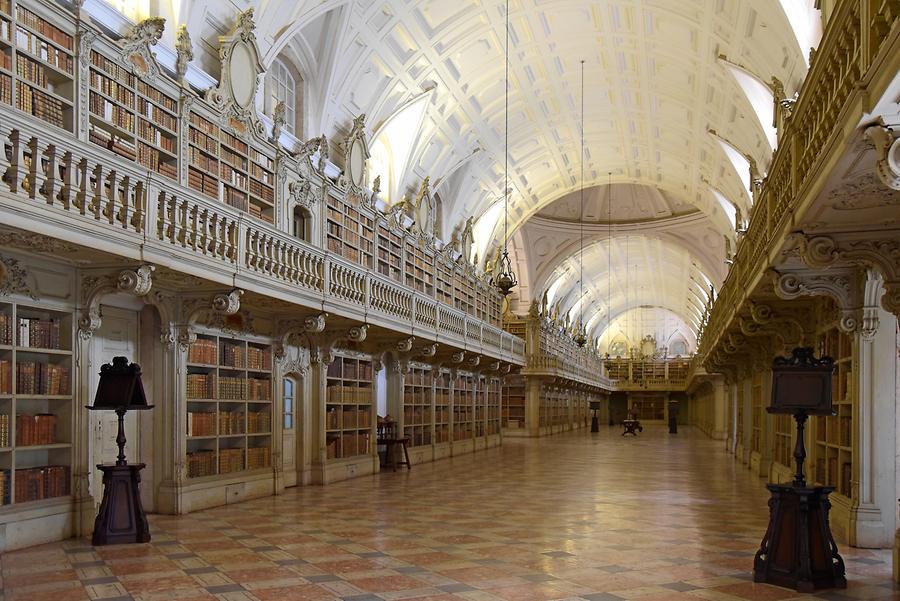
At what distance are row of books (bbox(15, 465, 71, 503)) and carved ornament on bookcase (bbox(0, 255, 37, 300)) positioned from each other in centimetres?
180

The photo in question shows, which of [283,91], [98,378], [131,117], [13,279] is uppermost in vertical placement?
[283,91]

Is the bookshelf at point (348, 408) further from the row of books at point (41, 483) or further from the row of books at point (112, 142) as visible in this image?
the row of books at point (112, 142)

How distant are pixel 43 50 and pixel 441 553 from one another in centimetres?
641

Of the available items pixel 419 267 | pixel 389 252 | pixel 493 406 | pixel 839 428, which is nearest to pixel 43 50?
pixel 839 428

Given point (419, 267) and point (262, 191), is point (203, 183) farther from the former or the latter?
point (419, 267)

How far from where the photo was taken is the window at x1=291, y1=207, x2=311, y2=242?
14.7m

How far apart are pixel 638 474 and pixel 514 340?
1102 centimetres

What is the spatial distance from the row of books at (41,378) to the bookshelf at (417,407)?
11.4 m

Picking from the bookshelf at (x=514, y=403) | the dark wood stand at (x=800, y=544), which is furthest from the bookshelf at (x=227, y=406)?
the bookshelf at (x=514, y=403)

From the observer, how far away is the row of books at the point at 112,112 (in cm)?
931

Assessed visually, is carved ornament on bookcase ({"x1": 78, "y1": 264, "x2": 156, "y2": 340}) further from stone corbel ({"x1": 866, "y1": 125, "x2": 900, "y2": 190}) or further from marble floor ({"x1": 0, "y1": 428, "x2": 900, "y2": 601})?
stone corbel ({"x1": 866, "y1": 125, "x2": 900, "y2": 190})

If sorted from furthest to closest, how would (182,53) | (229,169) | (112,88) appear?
1. (229,169)
2. (182,53)
3. (112,88)

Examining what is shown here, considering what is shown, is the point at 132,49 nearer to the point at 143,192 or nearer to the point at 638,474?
the point at 143,192

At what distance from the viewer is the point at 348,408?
16.9 metres
